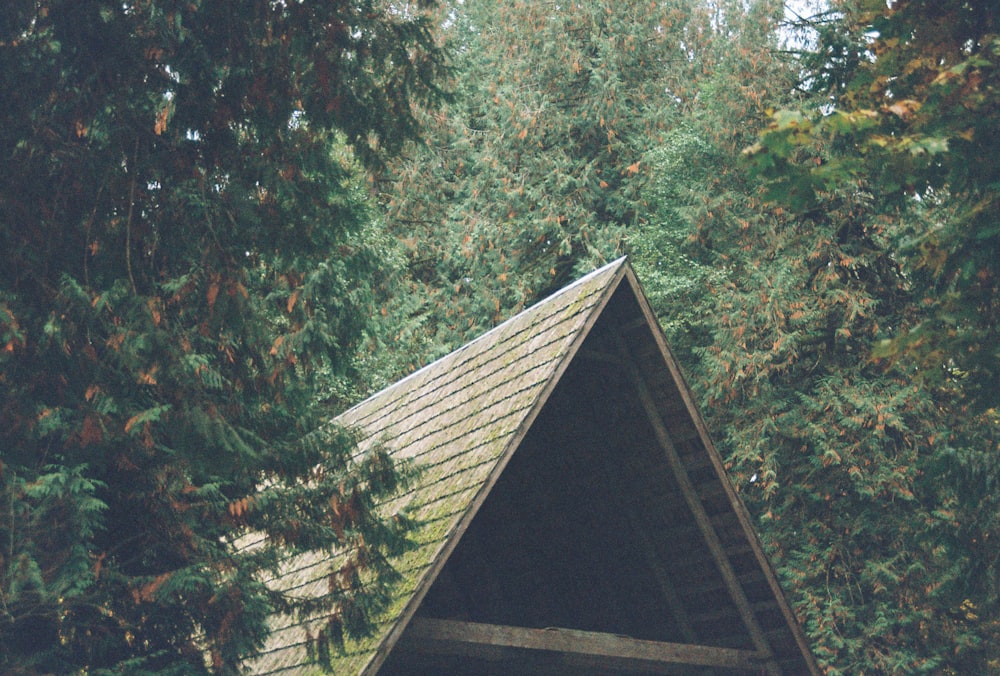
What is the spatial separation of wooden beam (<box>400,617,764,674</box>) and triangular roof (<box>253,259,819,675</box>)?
0.01 meters

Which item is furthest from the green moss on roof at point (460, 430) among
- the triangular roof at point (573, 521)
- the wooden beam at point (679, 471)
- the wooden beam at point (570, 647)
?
the wooden beam at point (679, 471)

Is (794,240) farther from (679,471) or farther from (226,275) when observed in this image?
(226,275)

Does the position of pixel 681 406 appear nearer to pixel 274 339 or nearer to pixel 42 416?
pixel 274 339

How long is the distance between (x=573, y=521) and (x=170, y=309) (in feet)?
14.9

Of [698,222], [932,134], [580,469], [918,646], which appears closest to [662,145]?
[698,222]

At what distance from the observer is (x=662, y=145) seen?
20.1 metres

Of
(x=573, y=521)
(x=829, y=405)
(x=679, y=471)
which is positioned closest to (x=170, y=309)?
(x=679, y=471)

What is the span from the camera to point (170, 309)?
17.0 ft

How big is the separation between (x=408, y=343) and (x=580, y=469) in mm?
12004

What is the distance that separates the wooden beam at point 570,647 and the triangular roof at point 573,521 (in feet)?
0.04

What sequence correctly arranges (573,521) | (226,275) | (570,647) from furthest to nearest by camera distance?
(573,521) → (570,647) → (226,275)

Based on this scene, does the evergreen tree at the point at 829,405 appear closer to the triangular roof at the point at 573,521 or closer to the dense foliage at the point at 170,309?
the triangular roof at the point at 573,521

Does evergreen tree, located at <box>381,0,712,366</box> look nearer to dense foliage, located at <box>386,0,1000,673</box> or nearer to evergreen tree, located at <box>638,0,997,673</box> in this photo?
dense foliage, located at <box>386,0,1000,673</box>

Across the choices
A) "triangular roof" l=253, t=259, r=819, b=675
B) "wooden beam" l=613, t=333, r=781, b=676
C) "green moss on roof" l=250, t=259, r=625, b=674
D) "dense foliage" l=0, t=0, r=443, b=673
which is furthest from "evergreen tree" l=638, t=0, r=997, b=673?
"dense foliage" l=0, t=0, r=443, b=673
